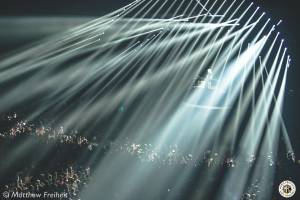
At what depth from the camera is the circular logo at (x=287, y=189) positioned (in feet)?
29.4

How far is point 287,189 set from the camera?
902 centimetres

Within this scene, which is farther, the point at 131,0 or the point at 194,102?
the point at 194,102

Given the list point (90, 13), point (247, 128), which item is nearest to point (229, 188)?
point (247, 128)

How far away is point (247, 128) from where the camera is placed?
11898 millimetres

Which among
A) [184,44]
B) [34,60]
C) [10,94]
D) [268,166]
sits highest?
[184,44]

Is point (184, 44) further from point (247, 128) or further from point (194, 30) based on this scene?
point (247, 128)

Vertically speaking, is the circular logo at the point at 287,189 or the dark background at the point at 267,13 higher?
the dark background at the point at 267,13

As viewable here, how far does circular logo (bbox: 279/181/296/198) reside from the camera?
8.97 m

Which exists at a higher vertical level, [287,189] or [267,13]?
[267,13]

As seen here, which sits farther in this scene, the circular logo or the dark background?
the circular logo

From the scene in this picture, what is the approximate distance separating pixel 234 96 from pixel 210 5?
347cm

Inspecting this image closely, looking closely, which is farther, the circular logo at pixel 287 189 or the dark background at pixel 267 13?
the circular logo at pixel 287 189

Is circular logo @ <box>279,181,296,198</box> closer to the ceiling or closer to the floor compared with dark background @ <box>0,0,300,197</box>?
closer to the floor

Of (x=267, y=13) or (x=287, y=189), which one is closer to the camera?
(x=287, y=189)
